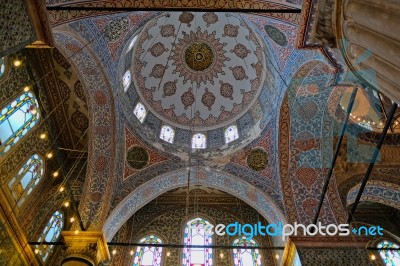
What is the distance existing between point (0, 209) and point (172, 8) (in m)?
5.05

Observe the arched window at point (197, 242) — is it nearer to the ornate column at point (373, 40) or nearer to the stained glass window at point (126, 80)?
the stained glass window at point (126, 80)

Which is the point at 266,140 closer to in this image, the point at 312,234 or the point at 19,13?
the point at 312,234

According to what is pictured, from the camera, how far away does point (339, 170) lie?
9570 millimetres

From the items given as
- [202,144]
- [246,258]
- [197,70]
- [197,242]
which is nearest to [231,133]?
[202,144]

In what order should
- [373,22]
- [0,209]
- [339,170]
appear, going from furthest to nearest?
1. [339,170]
2. [0,209]
3. [373,22]

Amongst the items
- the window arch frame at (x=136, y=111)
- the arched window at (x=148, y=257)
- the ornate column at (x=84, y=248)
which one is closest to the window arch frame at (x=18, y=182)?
the ornate column at (x=84, y=248)

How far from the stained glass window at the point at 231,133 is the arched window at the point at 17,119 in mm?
5133

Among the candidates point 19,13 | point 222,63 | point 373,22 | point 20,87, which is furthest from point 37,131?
point 373,22

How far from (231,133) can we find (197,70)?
98.2 inches

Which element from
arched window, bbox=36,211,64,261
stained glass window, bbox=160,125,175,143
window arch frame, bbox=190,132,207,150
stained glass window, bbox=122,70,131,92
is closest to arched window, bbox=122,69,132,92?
stained glass window, bbox=122,70,131,92

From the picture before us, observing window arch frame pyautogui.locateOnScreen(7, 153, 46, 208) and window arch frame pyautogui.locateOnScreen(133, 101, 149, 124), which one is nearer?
window arch frame pyautogui.locateOnScreen(7, 153, 46, 208)

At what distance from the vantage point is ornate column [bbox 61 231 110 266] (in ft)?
21.4

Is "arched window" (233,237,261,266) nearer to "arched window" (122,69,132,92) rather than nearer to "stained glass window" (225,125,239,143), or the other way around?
"stained glass window" (225,125,239,143)

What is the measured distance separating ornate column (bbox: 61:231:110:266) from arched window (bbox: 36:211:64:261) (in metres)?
1.47
